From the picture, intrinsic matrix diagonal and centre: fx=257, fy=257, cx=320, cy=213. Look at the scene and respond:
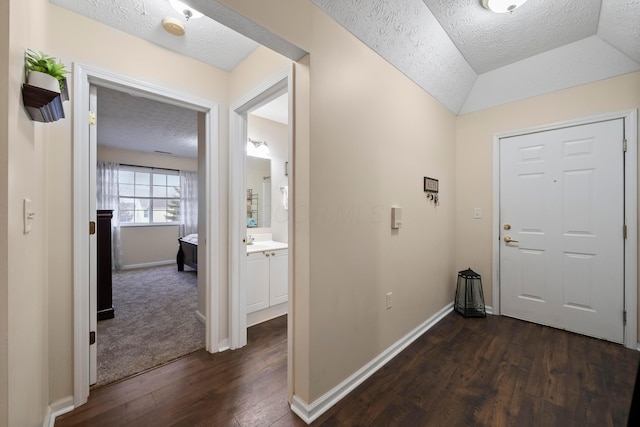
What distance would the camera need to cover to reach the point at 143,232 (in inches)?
229

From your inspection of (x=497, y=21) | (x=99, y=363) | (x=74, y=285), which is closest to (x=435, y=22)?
(x=497, y=21)

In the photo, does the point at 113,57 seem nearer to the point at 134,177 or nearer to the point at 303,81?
the point at 303,81

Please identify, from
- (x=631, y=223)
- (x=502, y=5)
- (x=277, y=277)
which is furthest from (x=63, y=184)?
(x=631, y=223)

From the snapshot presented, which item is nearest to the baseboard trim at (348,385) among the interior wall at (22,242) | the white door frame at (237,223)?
the white door frame at (237,223)

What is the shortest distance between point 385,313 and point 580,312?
2027 mm

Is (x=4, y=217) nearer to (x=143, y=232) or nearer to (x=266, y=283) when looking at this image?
(x=266, y=283)

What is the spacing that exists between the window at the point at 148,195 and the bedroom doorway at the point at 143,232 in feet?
0.06

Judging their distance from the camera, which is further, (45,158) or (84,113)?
(84,113)

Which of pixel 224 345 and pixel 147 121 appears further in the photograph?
pixel 147 121

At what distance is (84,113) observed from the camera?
1.60 meters

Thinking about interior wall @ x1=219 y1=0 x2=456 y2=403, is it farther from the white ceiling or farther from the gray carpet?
the gray carpet

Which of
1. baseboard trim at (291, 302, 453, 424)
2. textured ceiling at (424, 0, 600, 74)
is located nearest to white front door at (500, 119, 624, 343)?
textured ceiling at (424, 0, 600, 74)

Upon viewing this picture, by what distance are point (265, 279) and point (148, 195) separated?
4785 mm

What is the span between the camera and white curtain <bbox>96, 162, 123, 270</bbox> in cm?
524
